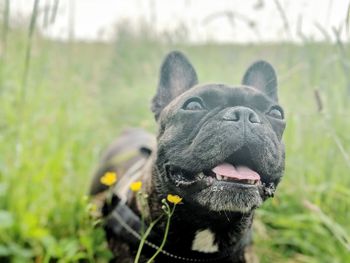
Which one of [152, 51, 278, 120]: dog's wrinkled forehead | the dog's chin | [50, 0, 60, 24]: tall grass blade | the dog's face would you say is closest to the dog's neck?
the dog's face

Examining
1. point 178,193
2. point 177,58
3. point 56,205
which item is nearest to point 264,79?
point 177,58

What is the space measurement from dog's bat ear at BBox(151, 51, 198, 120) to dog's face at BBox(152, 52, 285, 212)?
45 cm

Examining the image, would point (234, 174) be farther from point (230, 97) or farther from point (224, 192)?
point (230, 97)

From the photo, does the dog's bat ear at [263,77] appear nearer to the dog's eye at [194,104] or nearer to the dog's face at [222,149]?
the dog's face at [222,149]

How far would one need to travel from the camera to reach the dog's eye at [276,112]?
6.49 ft

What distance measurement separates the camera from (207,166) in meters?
1.84

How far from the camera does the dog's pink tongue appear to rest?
180cm

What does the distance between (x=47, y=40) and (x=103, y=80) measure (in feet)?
18.3

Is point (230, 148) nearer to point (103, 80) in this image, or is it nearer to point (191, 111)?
point (191, 111)

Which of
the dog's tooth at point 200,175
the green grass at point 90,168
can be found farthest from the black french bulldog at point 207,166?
the green grass at point 90,168

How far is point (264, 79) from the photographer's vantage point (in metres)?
2.61

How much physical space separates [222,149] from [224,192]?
0.15 metres

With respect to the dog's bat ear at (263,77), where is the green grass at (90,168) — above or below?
below

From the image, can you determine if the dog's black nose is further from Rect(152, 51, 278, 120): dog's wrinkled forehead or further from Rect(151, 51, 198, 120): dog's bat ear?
Rect(151, 51, 198, 120): dog's bat ear
